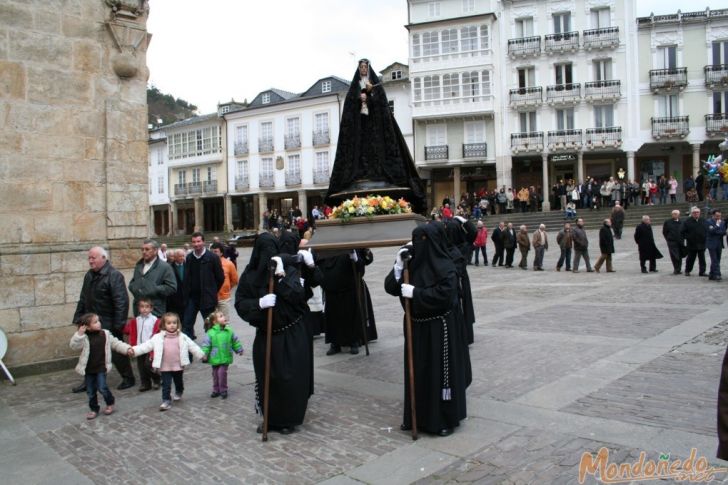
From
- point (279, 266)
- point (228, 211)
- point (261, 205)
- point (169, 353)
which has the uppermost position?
point (261, 205)

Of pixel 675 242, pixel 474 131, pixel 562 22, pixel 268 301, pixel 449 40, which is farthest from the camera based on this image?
pixel 474 131

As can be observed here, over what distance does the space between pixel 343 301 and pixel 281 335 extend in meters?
3.29

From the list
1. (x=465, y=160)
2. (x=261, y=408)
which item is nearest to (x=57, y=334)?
(x=261, y=408)

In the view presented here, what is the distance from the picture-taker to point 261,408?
5.73m

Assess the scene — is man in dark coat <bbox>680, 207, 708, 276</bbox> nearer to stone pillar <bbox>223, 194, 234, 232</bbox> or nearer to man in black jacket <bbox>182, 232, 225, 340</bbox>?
man in black jacket <bbox>182, 232, 225, 340</bbox>

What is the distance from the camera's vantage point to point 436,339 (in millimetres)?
5309

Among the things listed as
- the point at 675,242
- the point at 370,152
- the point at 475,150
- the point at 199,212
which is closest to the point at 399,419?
the point at 370,152

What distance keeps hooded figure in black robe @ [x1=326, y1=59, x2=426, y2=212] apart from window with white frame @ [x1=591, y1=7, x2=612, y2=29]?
38449 millimetres

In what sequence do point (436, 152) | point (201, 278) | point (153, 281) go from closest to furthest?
point (153, 281)
point (201, 278)
point (436, 152)

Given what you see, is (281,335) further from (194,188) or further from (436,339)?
(194,188)

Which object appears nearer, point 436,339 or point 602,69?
point 436,339

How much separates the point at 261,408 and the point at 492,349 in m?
3.91

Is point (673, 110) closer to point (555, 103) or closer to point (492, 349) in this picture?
point (555, 103)

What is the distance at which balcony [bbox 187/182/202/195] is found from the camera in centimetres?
5572
